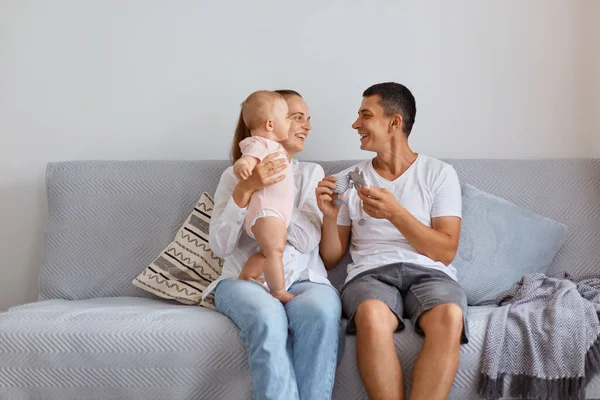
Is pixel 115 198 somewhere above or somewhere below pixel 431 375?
above

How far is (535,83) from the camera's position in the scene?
8.93 ft

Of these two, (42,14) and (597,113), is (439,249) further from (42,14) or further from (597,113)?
(42,14)

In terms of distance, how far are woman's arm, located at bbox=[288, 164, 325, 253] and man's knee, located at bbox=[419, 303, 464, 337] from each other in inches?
18.0

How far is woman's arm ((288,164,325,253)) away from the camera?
87.0 inches

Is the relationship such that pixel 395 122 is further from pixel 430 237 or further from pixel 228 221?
pixel 228 221

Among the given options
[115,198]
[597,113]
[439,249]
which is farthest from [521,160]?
[115,198]

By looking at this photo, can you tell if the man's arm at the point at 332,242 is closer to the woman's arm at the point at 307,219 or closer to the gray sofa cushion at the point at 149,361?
the woman's arm at the point at 307,219

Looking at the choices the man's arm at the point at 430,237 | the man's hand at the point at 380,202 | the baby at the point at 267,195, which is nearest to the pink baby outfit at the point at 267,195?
the baby at the point at 267,195

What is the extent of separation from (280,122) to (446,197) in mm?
→ 574

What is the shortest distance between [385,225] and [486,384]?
0.62 m

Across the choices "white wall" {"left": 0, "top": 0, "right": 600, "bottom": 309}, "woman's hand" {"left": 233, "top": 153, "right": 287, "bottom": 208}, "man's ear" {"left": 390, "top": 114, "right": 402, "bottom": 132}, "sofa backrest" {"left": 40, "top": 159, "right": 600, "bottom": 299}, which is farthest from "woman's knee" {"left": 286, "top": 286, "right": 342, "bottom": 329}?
"white wall" {"left": 0, "top": 0, "right": 600, "bottom": 309}

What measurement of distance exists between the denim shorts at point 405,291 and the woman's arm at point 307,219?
178 millimetres

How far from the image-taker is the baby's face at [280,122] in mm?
2162

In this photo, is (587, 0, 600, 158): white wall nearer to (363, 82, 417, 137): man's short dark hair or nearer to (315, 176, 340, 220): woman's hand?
(363, 82, 417, 137): man's short dark hair
